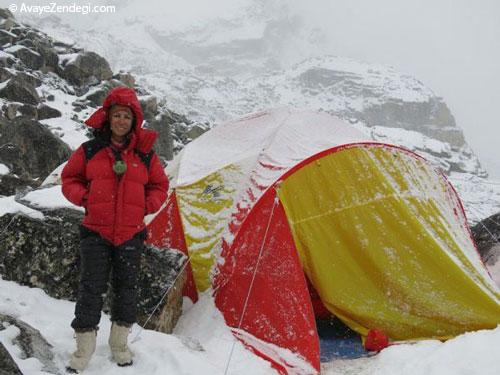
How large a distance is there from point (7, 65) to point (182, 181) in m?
13.6

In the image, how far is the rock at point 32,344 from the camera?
9.88 feet

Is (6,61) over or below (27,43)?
below

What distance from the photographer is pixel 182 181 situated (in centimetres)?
588

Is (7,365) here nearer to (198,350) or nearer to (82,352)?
(82,352)

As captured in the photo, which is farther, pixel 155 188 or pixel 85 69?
pixel 85 69

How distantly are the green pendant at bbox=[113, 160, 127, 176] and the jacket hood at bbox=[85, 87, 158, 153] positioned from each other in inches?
7.2

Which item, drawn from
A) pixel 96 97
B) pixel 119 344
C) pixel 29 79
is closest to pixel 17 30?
pixel 29 79

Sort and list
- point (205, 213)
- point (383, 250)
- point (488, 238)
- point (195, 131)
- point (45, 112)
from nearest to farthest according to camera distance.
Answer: point (383, 250), point (205, 213), point (488, 238), point (45, 112), point (195, 131)

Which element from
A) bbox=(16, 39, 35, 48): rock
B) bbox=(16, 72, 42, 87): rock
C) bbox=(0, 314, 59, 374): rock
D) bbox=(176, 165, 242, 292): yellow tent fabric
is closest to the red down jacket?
bbox=(0, 314, 59, 374): rock

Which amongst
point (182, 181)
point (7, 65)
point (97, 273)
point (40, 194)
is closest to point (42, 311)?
point (97, 273)

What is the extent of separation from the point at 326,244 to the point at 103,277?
279 centimetres

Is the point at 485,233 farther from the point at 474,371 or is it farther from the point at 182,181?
the point at 182,181

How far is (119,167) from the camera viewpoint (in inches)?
125

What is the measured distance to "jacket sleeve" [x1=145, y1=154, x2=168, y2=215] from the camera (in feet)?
11.0
